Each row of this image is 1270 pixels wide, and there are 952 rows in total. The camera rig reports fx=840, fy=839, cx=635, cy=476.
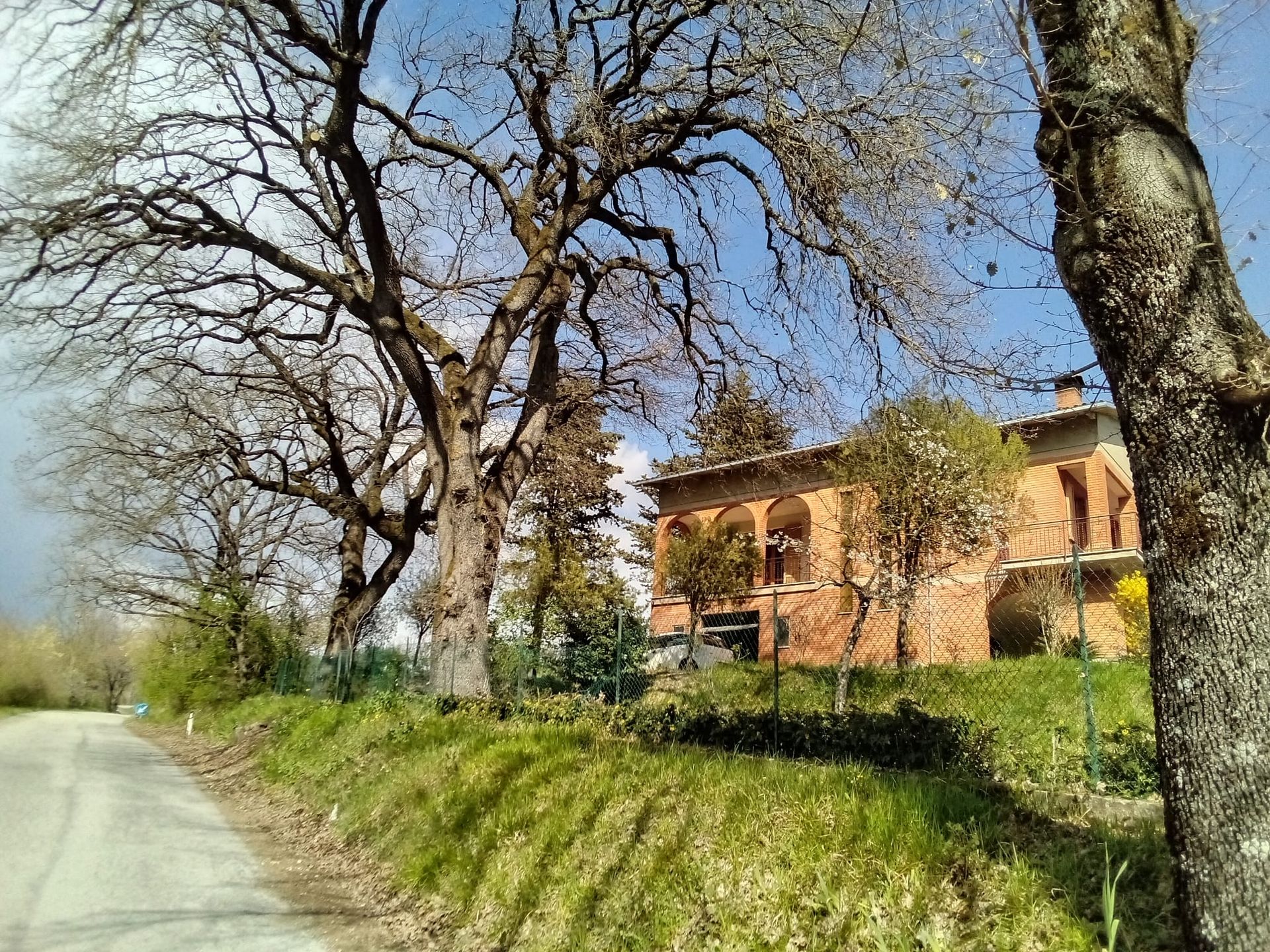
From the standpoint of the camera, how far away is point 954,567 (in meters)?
18.6

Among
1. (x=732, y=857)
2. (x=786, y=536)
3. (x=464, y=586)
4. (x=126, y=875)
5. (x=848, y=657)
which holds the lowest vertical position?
(x=126, y=875)

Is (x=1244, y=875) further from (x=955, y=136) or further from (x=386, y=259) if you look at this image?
(x=386, y=259)

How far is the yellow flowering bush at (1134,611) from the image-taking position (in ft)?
42.1

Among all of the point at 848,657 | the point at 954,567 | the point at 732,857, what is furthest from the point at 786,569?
the point at 732,857

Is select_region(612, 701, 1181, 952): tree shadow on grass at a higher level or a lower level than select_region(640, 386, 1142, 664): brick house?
lower

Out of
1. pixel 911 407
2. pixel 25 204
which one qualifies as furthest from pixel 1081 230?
pixel 25 204

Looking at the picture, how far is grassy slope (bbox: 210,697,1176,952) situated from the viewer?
3734 mm

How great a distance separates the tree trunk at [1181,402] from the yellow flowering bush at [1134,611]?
980cm

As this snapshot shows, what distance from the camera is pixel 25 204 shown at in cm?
995

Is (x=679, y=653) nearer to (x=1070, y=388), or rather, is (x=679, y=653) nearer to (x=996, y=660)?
(x=996, y=660)

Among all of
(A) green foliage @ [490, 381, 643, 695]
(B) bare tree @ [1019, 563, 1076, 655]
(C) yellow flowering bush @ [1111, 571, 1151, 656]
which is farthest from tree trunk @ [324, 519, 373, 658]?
(C) yellow flowering bush @ [1111, 571, 1151, 656]

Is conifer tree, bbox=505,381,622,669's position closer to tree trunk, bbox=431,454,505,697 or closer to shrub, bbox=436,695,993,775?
tree trunk, bbox=431,454,505,697

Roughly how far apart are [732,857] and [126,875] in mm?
5104

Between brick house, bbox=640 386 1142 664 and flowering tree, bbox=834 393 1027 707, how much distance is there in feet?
1.99
